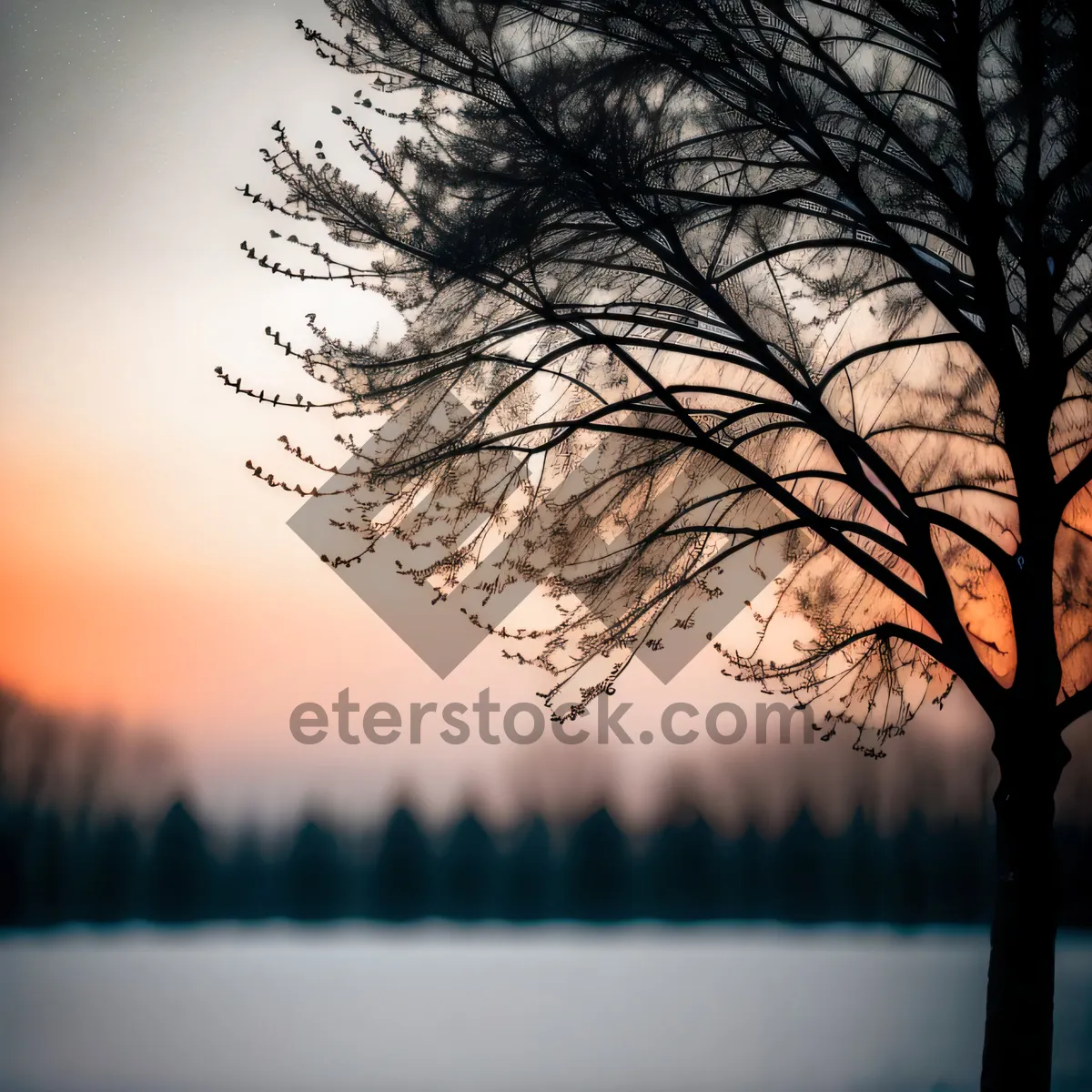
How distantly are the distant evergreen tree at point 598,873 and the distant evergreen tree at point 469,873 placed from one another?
0.97 feet

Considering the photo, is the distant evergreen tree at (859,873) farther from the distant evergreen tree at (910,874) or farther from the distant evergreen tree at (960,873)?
the distant evergreen tree at (960,873)

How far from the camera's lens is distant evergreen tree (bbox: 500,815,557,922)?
3.73 m

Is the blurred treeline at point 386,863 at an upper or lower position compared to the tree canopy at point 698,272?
lower

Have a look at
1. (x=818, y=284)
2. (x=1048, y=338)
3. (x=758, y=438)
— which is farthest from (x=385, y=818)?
(x=1048, y=338)

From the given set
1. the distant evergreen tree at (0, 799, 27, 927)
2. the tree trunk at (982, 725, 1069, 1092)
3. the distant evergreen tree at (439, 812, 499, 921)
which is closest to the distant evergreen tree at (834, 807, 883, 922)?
the tree trunk at (982, 725, 1069, 1092)

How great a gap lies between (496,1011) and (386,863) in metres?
0.67

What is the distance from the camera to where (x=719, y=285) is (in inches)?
114

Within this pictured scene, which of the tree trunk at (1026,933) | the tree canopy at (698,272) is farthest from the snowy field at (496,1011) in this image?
the tree canopy at (698,272)

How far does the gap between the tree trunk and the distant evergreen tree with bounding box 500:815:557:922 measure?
5.29ft

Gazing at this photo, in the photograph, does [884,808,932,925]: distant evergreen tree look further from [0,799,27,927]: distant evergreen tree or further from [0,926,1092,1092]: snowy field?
[0,799,27,927]: distant evergreen tree

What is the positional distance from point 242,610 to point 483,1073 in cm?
188

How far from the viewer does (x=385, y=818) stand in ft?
11.9

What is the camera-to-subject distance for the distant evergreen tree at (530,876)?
373cm

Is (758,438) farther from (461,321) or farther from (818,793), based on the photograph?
(818,793)
